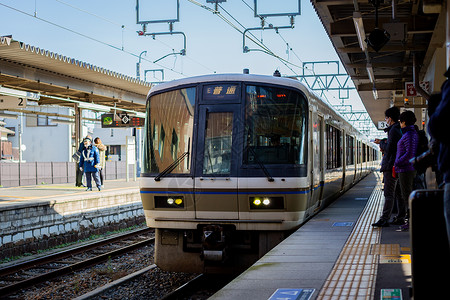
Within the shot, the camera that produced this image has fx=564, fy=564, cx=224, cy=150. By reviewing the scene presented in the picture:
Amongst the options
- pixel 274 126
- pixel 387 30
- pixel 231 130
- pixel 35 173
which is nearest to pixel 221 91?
pixel 231 130

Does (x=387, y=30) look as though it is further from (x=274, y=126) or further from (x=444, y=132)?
(x=444, y=132)

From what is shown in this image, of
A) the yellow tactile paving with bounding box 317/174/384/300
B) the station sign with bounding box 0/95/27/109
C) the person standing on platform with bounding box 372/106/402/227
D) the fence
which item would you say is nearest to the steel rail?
the station sign with bounding box 0/95/27/109

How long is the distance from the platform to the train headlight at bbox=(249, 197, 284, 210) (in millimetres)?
472

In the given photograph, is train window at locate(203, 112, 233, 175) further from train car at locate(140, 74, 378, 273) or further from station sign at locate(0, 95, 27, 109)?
station sign at locate(0, 95, 27, 109)

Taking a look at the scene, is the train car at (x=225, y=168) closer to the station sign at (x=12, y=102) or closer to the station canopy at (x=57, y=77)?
the station canopy at (x=57, y=77)

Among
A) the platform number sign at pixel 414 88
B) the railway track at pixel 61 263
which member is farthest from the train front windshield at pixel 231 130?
the platform number sign at pixel 414 88

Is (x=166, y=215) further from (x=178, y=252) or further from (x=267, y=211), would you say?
(x=267, y=211)

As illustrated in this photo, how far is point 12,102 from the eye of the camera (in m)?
14.5

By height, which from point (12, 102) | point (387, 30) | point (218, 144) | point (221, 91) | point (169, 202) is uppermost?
point (387, 30)

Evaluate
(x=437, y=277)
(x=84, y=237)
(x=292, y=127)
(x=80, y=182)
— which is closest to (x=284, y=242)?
(x=292, y=127)

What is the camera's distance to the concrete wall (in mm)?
10766

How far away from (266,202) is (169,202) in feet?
4.07

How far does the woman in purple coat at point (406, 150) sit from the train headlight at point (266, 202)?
153cm

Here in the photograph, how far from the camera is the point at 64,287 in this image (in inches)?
319
